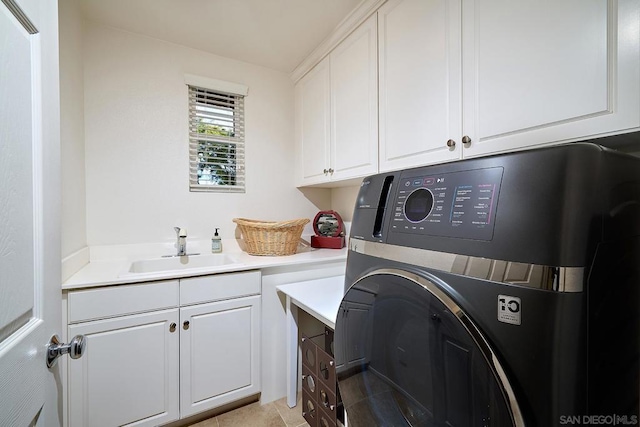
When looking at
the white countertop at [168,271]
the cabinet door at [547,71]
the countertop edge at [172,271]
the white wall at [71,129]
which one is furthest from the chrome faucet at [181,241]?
the cabinet door at [547,71]

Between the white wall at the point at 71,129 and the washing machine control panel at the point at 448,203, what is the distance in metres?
1.61

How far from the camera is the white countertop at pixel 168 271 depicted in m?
1.26

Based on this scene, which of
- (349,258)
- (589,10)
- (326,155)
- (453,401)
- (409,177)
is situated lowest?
(453,401)

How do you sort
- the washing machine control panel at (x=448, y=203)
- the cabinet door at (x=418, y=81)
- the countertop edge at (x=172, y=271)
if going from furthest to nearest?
1. the countertop edge at (x=172, y=271)
2. the cabinet door at (x=418, y=81)
3. the washing machine control panel at (x=448, y=203)

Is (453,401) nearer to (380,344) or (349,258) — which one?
(380,344)

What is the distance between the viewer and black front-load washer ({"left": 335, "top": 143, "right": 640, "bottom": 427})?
416mm

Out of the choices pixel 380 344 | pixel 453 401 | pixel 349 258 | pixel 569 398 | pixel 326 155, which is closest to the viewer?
pixel 569 398

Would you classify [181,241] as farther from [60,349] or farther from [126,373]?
[60,349]

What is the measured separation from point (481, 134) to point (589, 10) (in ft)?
1.37

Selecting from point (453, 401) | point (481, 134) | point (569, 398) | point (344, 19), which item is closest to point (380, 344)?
point (453, 401)

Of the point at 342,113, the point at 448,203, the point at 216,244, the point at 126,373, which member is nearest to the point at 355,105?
the point at 342,113

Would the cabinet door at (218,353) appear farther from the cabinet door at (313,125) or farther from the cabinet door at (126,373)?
the cabinet door at (313,125)

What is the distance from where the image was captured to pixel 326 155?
1.99 m

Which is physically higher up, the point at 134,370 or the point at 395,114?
the point at 395,114
